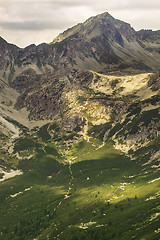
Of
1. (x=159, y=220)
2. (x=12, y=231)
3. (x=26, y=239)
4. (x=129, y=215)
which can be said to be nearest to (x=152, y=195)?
(x=129, y=215)

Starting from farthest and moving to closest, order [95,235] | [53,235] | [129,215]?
[53,235] < [129,215] < [95,235]

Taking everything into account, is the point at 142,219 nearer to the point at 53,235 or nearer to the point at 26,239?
the point at 53,235

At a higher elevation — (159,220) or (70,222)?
A: (159,220)

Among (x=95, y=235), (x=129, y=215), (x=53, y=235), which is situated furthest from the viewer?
(x=53, y=235)

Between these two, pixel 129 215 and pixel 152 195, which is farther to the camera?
pixel 152 195

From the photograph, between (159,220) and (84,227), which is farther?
(84,227)

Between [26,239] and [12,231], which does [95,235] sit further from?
[12,231]

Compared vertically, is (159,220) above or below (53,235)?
above

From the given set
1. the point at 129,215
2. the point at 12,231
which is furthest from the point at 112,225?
the point at 12,231

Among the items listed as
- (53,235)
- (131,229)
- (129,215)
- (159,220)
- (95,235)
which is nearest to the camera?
(159,220)
